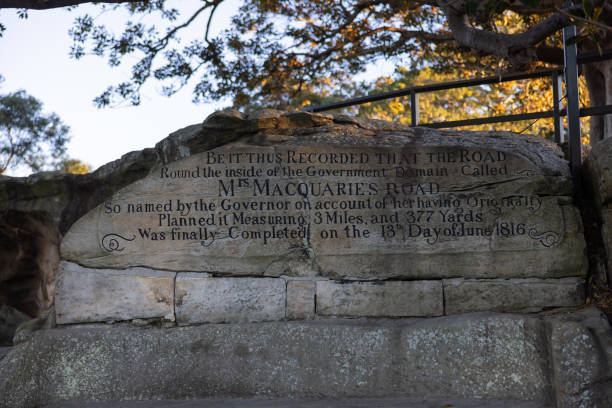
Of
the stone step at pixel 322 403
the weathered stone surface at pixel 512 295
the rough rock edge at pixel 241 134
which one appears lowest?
the stone step at pixel 322 403

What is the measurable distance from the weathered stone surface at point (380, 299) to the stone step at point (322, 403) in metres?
0.63

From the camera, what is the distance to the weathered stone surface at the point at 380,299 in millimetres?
3934

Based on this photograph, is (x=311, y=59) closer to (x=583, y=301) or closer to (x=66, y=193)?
(x=66, y=193)

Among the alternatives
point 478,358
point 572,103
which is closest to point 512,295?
point 478,358

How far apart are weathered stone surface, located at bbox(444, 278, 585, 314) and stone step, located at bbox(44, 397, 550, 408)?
2.32ft

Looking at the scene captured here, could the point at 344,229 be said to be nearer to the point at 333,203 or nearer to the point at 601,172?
the point at 333,203

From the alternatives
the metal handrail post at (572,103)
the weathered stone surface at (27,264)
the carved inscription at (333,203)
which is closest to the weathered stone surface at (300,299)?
the carved inscription at (333,203)

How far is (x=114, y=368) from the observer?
376cm

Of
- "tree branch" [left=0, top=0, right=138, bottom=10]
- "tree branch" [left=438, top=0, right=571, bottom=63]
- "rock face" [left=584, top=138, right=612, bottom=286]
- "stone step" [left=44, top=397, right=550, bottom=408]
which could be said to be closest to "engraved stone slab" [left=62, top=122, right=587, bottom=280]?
"rock face" [left=584, top=138, right=612, bottom=286]

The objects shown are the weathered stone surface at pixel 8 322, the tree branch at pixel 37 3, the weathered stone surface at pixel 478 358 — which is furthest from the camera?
the weathered stone surface at pixel 8 322

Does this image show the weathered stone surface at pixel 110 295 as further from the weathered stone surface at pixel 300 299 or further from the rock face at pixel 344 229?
the weathered stone surface at pixel 300 299

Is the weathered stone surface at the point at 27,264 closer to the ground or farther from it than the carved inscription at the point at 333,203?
closer to the ground

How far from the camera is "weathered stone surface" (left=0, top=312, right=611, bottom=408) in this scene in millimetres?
3490

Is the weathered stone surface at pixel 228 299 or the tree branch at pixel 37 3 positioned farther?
the tree branch at pixel 37 3
